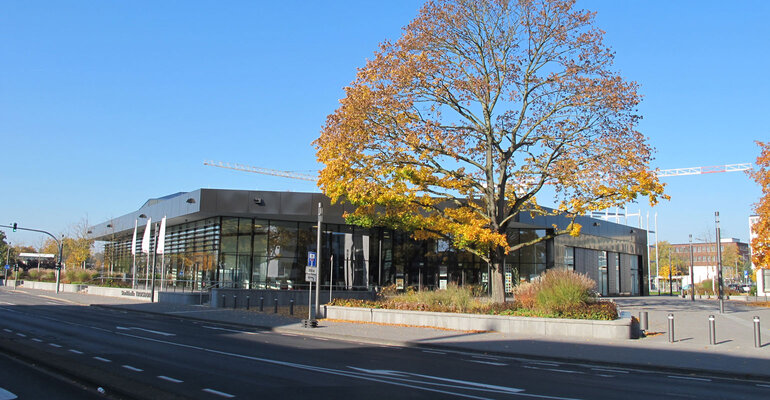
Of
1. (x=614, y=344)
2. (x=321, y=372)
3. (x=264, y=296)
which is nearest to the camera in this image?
(x=321, y=372)

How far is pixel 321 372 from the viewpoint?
38.0 feet

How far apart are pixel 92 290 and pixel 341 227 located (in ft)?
75.0

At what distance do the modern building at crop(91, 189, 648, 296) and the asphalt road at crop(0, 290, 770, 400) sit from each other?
55.1 ft

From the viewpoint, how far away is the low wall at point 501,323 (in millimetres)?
18938

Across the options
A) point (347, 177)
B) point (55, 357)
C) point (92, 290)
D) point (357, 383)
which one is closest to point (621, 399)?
point (357, 383)

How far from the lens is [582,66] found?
78.8 feet

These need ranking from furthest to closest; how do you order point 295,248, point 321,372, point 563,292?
1. point 295,248
2. point 563,292
3. point 321,372

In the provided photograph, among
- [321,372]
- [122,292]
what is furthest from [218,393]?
[122,292]

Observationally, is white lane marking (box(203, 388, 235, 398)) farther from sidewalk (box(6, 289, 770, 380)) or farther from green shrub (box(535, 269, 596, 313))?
green shrub (box(535, 269, 596, 313))

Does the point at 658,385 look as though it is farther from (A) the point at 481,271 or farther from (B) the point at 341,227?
(A) the point at 481,271

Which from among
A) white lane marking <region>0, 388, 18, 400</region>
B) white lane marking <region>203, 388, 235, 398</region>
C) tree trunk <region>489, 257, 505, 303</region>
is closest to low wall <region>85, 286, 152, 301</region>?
tree trunk <region>489, 257, 505, 303</region>

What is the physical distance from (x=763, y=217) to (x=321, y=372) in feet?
123

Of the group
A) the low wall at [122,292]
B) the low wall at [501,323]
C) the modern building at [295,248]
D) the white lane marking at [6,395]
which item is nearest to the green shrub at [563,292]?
the low wall at [501,323]

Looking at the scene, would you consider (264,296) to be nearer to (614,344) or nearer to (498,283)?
(498,283)
